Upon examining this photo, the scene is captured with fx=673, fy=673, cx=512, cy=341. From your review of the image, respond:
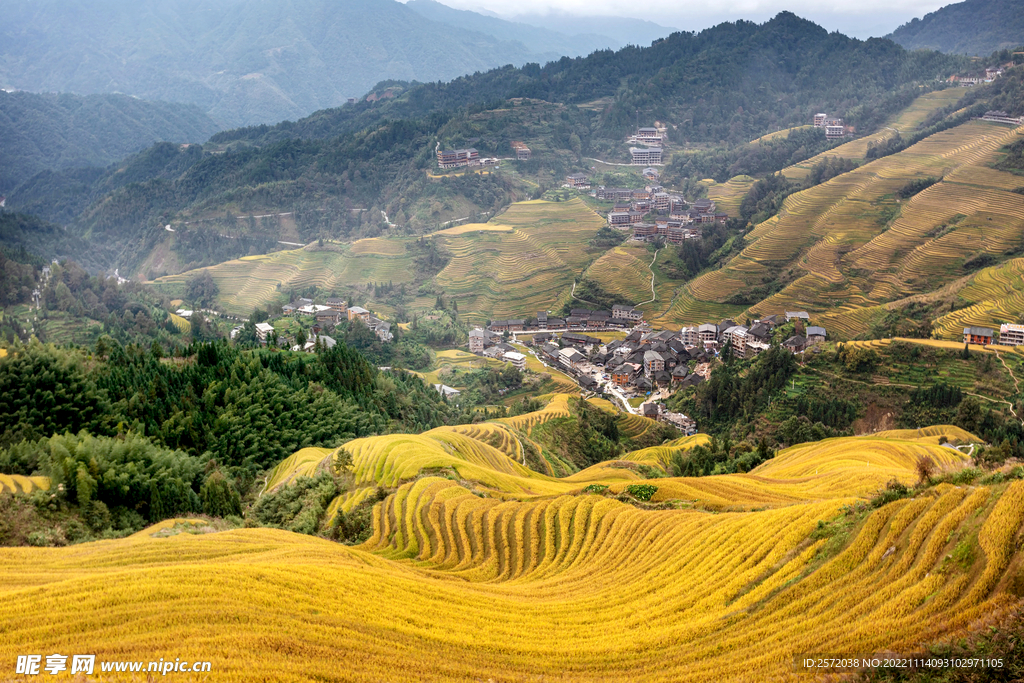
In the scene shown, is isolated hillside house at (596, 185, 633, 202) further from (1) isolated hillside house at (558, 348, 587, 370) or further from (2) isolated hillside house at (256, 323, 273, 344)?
(2) isolated hillside house at (256, 323, 273, 344)

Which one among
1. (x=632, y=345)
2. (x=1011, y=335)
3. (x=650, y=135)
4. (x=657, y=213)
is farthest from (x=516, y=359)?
(x=650, y=135)

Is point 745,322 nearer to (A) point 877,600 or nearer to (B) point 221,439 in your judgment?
(B) point 221,439

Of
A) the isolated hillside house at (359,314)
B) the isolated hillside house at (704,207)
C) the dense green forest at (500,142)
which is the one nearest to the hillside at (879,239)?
the isolated hillside house at (704,207)

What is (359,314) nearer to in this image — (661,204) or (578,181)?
(661,204)

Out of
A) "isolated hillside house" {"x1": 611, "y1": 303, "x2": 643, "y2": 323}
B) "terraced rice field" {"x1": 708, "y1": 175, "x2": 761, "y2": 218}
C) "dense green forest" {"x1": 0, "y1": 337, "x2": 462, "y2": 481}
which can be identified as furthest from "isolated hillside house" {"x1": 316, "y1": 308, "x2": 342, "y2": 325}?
"terraced rice field" {"x1": 708, "y1": 175, "x2": 761, "y2": 218}

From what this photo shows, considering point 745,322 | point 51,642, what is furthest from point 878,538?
point 745,322

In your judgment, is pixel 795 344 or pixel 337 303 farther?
pixel 337 303
